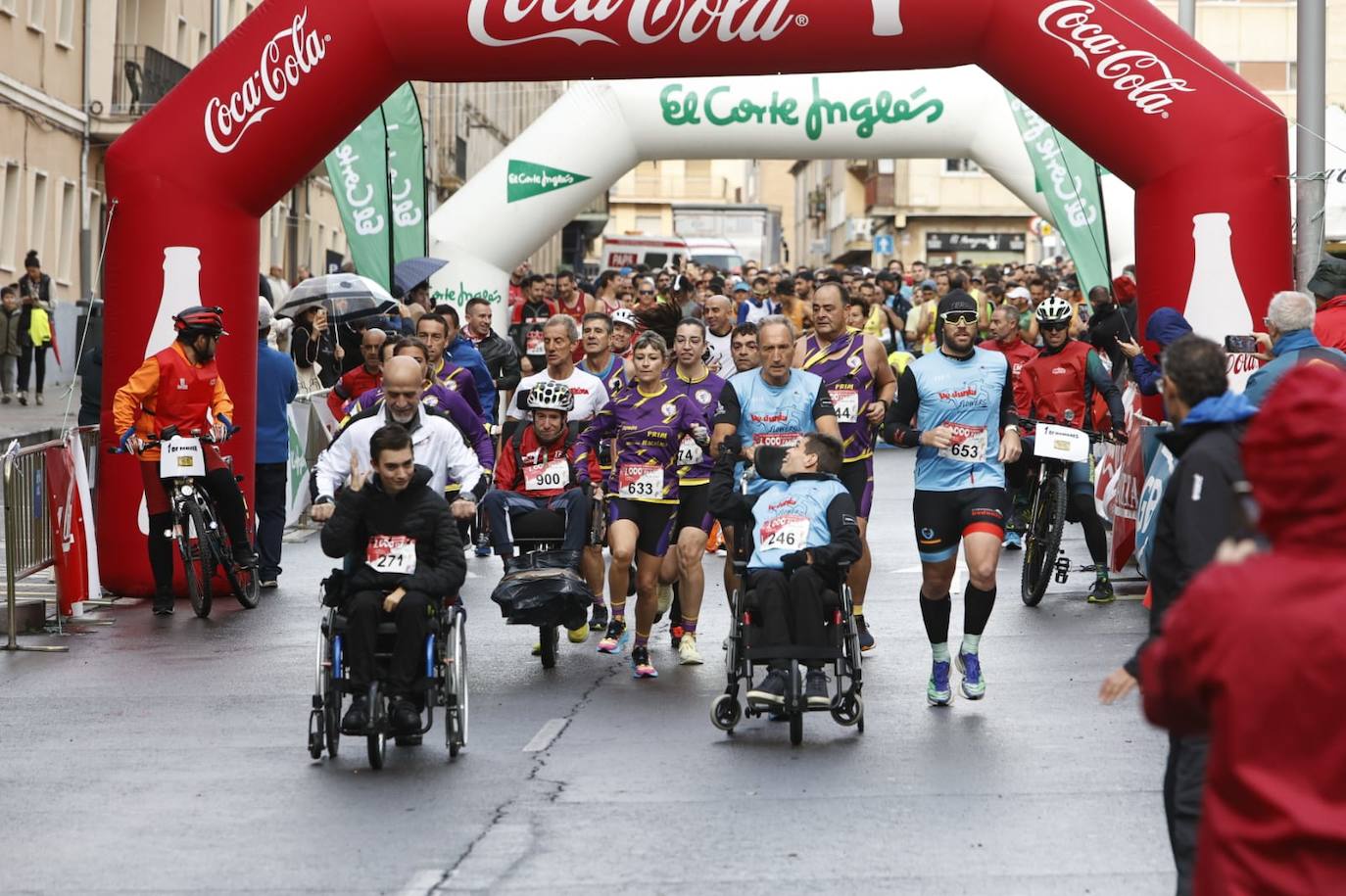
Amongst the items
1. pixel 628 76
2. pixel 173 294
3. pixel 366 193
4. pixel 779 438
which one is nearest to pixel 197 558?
pixel 173 294

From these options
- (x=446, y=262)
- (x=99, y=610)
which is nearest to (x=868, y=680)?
(x=99, y=610)

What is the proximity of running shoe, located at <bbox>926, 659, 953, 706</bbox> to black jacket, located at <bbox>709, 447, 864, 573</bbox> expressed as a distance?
72cm

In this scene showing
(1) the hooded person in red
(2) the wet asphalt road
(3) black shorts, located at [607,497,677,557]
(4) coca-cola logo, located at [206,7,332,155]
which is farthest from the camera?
(4) coca-cola logo, located at [206,7,332,155]

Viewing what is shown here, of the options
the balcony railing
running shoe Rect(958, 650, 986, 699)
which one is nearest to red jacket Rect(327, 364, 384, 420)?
running shoe Rect(958, 650, 986, 699)

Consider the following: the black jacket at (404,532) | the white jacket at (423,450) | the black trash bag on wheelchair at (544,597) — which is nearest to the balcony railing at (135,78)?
the black trash bag on wheelchair at (544,597)

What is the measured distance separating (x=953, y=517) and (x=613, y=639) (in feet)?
9.23

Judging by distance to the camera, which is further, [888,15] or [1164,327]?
[888,15]

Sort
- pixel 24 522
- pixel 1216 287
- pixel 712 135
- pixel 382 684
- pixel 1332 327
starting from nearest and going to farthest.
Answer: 1. pixel 382 684
2. pixel 1332 327
3. pixel 24 522
4. pixel 1216 287
5. pixel 712 135

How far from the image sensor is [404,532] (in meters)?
9.33

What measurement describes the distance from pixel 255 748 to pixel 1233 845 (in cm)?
625

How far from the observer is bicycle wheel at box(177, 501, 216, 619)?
45.4 ft

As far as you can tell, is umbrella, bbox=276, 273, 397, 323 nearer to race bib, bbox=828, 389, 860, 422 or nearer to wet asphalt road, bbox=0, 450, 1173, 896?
wet asphalt road, bbox=0, 450, 1173, 896

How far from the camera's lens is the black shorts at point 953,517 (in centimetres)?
1042

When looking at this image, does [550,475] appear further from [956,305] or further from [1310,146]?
[1310,146]
